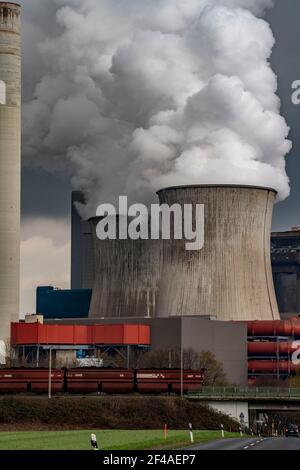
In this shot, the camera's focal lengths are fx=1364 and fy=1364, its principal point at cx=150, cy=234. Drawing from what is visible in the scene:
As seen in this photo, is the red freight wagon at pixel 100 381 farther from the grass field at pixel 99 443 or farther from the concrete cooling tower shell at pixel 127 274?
the concrete cooling tower shell at pixel 127 274

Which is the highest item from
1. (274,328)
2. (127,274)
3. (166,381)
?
(127,274)

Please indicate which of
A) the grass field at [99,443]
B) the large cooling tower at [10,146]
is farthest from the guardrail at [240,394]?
the large cooling tower at [10,146]

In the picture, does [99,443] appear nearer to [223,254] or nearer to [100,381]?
[100,381]

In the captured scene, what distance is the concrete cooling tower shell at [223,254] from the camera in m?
113

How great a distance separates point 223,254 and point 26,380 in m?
32.6

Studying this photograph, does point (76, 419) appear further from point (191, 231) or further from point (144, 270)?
point (144, 270)

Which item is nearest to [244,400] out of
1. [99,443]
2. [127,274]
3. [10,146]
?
[99,443]

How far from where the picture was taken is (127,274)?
131625 mm

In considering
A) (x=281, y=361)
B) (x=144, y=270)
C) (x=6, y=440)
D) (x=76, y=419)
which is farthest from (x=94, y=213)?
(x=6, y=440)

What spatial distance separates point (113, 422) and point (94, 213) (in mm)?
68960

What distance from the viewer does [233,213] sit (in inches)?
4454

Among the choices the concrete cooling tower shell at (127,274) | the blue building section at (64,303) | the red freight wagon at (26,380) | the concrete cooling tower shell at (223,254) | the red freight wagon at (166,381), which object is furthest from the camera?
the blue building section at (64,303)

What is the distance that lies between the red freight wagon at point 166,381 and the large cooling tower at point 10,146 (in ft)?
138

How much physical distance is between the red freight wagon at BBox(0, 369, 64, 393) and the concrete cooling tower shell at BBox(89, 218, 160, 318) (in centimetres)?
4509
